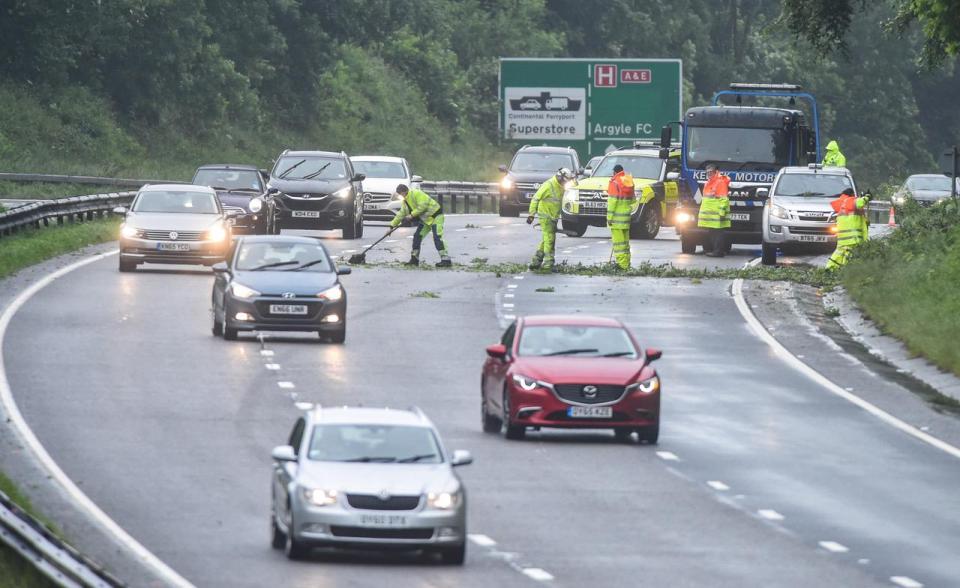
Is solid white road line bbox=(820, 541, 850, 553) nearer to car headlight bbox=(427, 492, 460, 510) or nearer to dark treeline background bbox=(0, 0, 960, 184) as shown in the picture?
car headlight bbox=(427, 492, 460, 510)

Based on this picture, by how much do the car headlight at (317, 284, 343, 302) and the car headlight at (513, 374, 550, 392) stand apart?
8.32 metres

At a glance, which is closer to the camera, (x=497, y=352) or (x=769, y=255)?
(x=497, y=352)

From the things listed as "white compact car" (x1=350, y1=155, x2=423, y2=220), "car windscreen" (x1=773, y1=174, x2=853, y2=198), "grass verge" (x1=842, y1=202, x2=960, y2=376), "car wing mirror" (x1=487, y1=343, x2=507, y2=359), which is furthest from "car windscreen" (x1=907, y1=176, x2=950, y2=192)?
"car wing mirror" (x1=487, y1=343, x2=507, y2=359)

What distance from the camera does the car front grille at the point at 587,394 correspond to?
76.1 feet

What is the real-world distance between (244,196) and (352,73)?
1566 inches

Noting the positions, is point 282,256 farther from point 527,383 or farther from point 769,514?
point 769,514

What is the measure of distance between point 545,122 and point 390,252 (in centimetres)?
2917

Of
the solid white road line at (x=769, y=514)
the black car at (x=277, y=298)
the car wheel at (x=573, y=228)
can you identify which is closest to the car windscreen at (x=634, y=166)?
the car wheel at (x=573, y=228)

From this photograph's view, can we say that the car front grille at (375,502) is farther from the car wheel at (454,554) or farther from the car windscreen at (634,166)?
the car windscreen at (634,166)

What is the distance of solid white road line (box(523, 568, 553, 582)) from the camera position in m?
16.5

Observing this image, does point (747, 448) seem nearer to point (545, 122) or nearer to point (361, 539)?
point (361, 539)

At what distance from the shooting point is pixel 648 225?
178 ft

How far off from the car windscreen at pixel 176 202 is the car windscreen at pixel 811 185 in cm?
1142

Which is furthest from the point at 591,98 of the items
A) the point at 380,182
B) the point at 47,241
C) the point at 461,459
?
the point at 461,459
